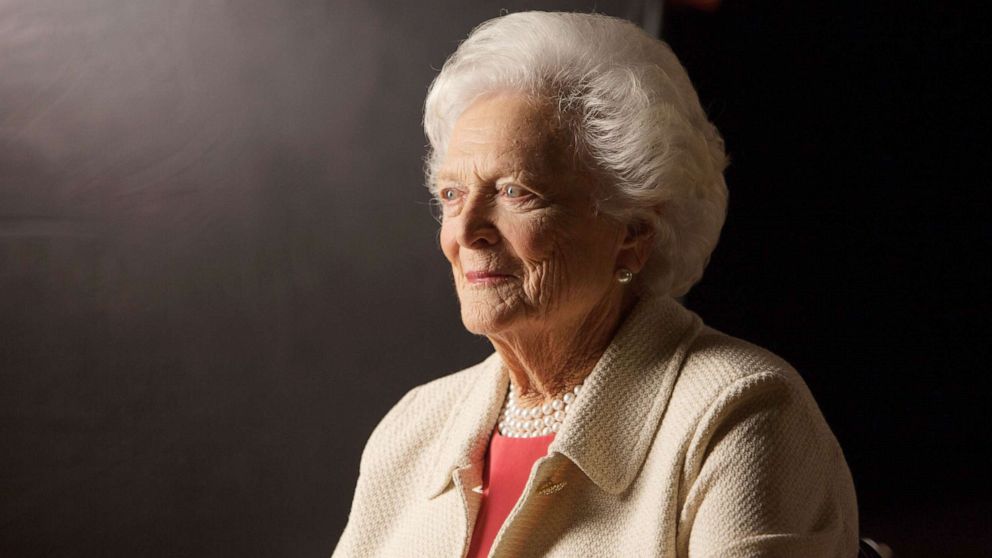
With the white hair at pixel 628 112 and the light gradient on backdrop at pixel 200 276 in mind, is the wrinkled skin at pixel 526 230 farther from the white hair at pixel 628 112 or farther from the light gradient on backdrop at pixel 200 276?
the light gradient on backdrop at pixel 200 276

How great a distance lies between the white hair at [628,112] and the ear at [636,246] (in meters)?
0.01

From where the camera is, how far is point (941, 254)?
197 cm

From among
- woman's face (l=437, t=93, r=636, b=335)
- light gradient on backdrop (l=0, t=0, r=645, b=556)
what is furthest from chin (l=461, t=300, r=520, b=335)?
light gradient on backdrop (l=0, t=0, r=645, b=556)

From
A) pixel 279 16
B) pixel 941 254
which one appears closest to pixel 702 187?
pixel 941 254

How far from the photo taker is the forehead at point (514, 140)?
1.72 metres

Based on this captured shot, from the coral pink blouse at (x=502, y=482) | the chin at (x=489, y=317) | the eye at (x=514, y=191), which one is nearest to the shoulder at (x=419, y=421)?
the coral pink blouse at (x=502, y=482)

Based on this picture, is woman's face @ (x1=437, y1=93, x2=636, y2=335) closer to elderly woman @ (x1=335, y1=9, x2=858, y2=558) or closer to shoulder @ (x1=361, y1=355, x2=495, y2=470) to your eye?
elderly woman @ (x1=335, y1=9, x2=858, y2=558)

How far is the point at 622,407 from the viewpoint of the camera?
1.72 meters

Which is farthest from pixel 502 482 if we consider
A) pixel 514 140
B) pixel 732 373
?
pixel 514 140

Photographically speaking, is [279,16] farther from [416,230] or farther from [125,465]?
[125,465]

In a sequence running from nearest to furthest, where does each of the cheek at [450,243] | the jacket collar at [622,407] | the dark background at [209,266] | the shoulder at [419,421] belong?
the jacket collar at [622,407], the cheek at [450,243], the shoulder at [419,421], the dark background at [209,266]

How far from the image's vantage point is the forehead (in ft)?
5.64

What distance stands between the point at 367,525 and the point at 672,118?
959 millimetres

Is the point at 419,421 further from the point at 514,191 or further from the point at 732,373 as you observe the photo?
the point at 732,373
